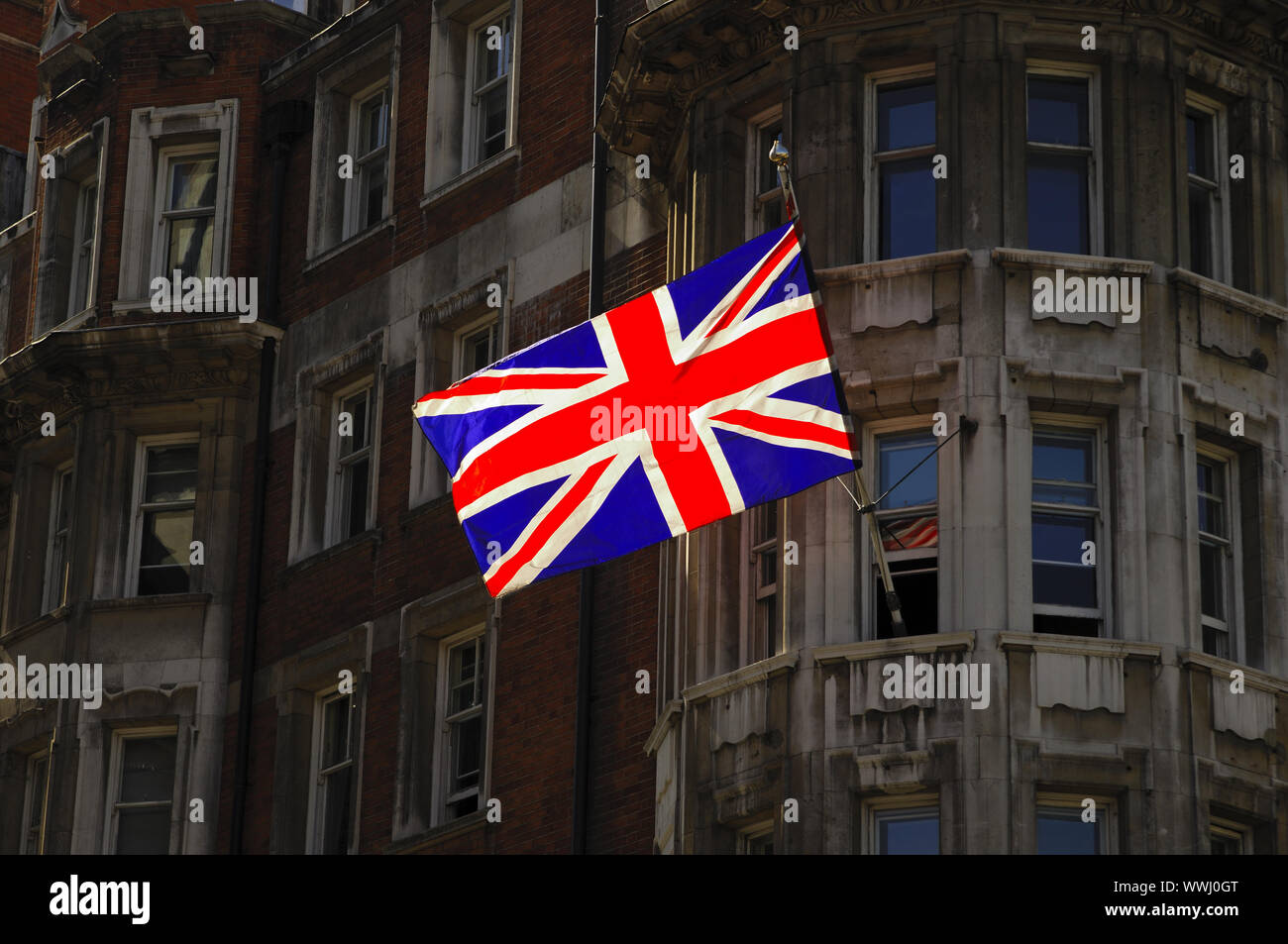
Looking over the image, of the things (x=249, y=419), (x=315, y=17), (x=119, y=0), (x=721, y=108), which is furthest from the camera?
(x=119, y=0)

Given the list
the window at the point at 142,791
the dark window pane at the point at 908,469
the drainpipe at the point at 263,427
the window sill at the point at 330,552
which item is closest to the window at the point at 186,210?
the drainpipe at the point at 263,427

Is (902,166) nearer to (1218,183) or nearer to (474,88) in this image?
(1218,183)

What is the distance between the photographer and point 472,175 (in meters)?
39.2

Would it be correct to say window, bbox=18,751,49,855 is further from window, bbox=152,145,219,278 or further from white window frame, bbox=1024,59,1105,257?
white window frame, bbox=1024,59,1105,257

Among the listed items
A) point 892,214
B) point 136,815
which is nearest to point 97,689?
point 136,815

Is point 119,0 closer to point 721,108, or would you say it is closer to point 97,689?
point 97,689

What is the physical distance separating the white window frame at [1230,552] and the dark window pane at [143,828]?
49.9 ft

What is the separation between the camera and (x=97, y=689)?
4050cm

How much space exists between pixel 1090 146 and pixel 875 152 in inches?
90.9

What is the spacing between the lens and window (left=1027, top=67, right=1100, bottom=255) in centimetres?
3250

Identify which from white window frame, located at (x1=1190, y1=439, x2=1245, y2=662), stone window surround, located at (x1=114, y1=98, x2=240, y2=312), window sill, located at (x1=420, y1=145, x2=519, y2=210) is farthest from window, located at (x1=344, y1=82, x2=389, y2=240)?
white window frame, located at (x1=1190, y1=439, x2=1245, y2=662)

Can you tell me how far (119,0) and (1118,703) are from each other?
24149mm

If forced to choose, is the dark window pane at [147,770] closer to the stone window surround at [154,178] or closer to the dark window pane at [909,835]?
the stone window surround at [154,178]
